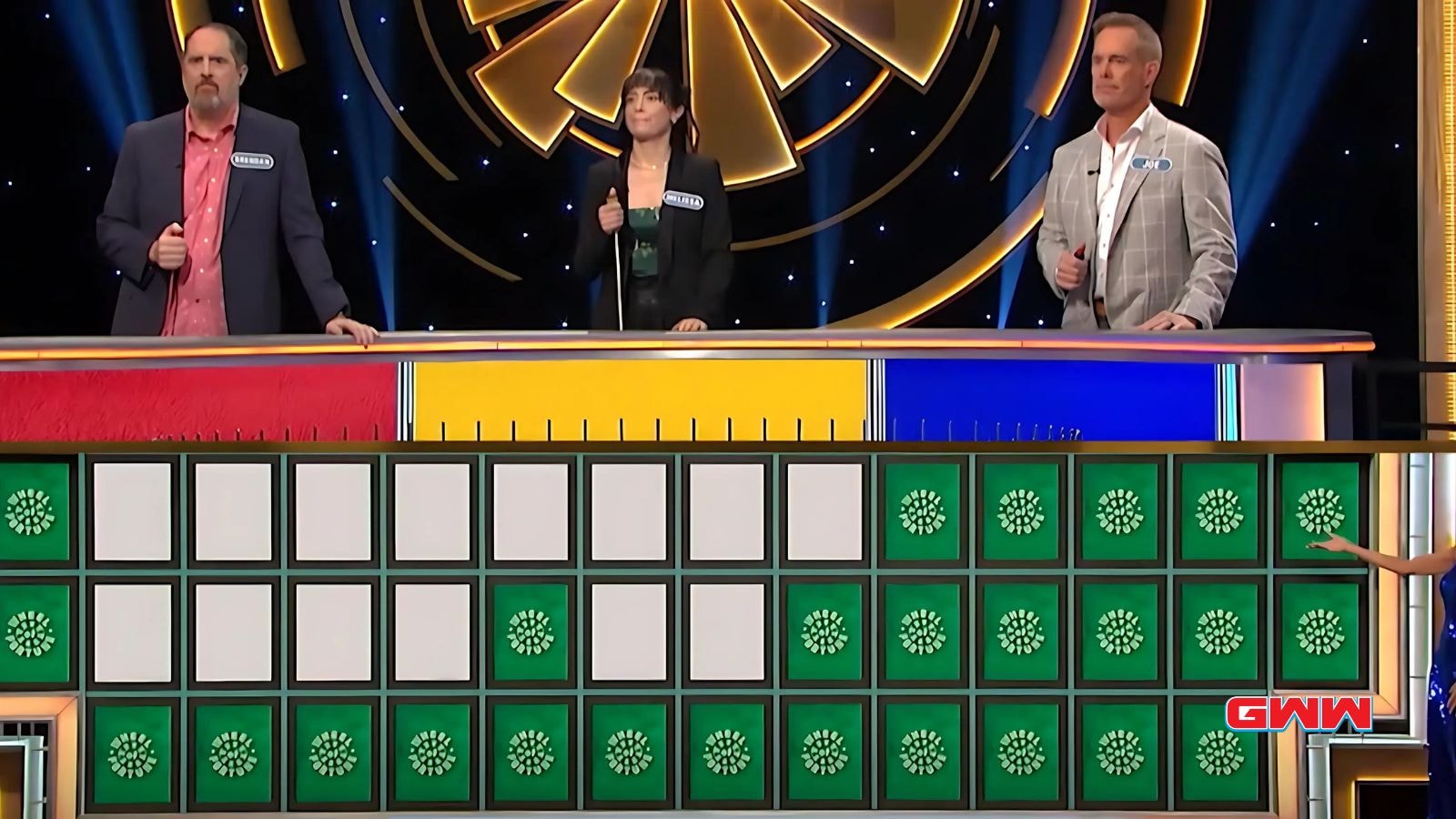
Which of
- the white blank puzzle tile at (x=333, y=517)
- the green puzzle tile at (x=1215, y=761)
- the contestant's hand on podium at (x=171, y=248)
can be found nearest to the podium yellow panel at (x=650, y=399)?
the white blank puzzle tile at (x=333, y=517)

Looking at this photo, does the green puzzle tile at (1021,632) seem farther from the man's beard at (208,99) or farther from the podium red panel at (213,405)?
the man's beard at (208,99)

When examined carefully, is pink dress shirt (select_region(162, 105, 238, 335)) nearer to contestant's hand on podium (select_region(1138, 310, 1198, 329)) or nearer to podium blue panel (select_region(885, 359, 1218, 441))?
podium blue panel (select_region(885, 359, 1218, 441))

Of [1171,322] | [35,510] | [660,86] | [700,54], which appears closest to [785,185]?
[700,54]

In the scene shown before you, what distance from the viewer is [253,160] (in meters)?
3.23

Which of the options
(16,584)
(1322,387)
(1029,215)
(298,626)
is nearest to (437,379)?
(298,626)

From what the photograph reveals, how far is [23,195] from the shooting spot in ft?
13.8

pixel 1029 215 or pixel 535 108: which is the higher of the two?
pixel 535 108

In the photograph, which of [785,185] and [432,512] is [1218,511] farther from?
[785,185]

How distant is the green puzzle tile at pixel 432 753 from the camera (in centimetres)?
223

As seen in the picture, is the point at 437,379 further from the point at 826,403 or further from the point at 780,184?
the point at 780,184

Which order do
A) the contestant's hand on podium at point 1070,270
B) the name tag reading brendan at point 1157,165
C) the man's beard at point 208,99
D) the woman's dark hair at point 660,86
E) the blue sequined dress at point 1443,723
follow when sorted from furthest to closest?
the man's beard at point 208,99
the name tag reading brendan at point 1157,165
the woman's dark hair at point 660,86
the contestant's hand on podium at point 1070,270
the blue sequined dress at point 1443,723

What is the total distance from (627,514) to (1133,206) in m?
1.50

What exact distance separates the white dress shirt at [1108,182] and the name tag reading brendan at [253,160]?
6.52 feet

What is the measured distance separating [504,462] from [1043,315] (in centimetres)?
255
